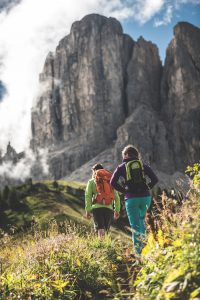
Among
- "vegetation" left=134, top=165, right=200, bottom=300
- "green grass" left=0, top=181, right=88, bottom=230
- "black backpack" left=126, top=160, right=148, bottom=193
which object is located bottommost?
"vegetation" left=134, top=165, right=200, bottom=300

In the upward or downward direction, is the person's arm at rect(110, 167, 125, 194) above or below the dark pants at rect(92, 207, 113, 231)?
above

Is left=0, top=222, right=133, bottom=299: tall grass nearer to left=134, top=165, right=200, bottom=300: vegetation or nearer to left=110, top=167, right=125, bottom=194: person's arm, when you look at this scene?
left=134, top=165, right=200, bottom=300: vegetation

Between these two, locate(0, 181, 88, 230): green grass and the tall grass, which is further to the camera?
locate(0, 181, 88, 230): green grass

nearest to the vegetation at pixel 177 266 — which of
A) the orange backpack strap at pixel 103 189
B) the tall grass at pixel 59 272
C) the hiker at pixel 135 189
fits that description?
the tall grass at pixel 59 272

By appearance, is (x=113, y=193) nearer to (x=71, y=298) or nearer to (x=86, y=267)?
(x=86, y=267)

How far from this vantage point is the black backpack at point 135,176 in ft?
32.8

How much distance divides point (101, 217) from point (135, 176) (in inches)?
136

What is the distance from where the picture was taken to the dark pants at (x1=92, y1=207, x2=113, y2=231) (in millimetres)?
12953

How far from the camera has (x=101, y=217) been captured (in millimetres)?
13016

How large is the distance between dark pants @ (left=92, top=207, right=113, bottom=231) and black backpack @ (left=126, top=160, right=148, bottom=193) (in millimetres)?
3127

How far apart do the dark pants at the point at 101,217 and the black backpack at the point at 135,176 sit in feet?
10.3

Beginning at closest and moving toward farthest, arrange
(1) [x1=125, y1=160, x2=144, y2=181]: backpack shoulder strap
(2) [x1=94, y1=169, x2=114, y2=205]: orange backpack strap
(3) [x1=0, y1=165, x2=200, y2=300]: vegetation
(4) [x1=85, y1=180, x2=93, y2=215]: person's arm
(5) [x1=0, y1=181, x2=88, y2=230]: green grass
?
(3) [x1=0, y1=165, x2=200, y2=300]: vegetation → (1) [x1=125, y1=160, x2=144, y2=181]: backpack shoulder strap → (2) [x1=94, y1=169, x2=114, y2=205]: orange backpack strap → (4) [x1=85, y1=180, x2=93, y2=215]: person's arm → (5) [x1=0, y1=181, x2=88, y2=230]: green grass

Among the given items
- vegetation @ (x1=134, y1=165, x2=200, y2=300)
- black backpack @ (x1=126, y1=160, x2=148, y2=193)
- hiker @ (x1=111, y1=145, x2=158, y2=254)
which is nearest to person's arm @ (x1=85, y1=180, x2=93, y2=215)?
hiker @ (x1=111, y1=145, x2=158, y2=254)

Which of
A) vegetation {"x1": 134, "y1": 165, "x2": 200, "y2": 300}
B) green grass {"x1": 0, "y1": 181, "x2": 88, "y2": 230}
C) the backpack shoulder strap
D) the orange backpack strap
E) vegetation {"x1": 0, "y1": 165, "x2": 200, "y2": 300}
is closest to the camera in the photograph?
vegetation {"x1": 134, "y1": 165, "x2": 200, "y2": 300}
